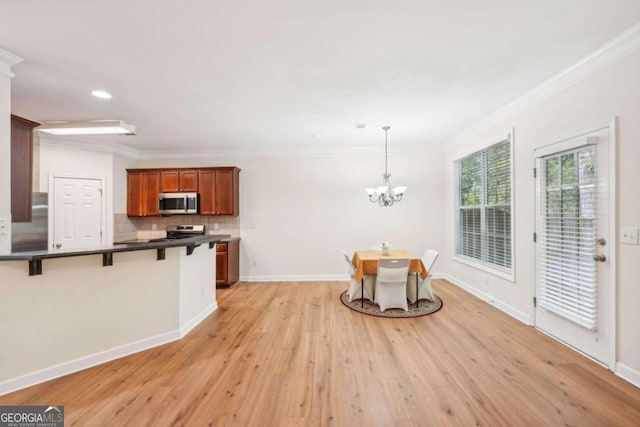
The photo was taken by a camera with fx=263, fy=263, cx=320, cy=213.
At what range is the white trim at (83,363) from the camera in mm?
2027

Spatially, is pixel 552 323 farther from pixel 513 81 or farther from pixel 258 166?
pixel 258 166

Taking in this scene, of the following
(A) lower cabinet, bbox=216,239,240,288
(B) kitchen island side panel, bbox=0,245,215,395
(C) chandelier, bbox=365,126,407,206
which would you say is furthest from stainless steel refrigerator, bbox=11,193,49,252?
(C) chandelier, bbox=365,126,407,206

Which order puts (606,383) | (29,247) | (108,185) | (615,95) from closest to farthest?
(606,383) → (615,95) → (29,247) → (108,185)

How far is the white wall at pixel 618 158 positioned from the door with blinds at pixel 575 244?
4.0 inches

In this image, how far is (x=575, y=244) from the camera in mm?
2523

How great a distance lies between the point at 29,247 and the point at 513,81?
7083 mm

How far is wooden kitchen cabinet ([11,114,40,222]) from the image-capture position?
252 cm

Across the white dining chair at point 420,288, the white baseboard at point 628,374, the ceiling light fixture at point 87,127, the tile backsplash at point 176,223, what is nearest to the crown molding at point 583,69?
the white dining chair at point 420,288

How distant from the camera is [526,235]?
3.18 metres

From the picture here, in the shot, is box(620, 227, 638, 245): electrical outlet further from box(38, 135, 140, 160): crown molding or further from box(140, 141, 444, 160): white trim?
box(38, 135, 140, 160): crown molding

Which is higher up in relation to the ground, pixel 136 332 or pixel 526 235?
pixel 526 235

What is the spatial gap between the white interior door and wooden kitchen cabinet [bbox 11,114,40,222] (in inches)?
81.9

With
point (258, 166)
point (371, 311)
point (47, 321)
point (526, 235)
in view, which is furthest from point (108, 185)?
point (526, 235)

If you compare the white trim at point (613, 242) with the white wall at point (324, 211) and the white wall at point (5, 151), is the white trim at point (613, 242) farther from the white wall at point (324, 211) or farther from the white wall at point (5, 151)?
the white wall at point (5, 151)
